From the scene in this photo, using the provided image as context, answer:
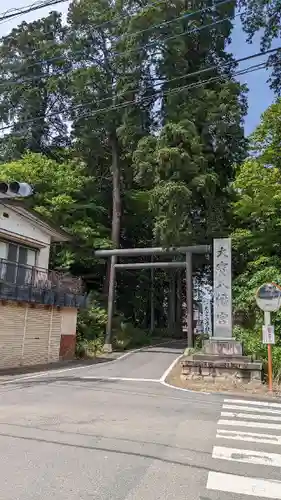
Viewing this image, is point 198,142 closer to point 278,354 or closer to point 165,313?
point 278,354

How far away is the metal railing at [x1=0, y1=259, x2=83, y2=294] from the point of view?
17.5m

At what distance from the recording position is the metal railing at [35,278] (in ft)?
57.5

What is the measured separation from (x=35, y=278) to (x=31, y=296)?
1.33 meters

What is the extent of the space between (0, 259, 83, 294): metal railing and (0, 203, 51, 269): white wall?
6.07 ft

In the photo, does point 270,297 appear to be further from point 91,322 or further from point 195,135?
point 91,322

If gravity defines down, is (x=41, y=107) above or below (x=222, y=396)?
above

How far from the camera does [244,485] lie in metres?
4.55

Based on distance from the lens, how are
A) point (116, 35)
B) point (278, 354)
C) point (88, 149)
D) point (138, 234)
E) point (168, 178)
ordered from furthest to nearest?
point (138, 234)
point (88, 149)
point (116, 35)
point (168, 178)
point (278, 354)

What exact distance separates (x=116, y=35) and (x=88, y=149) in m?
8.25

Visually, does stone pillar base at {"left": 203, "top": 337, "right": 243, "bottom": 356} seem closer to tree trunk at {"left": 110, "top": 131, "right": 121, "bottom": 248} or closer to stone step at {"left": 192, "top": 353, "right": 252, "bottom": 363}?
stone step at {"left": 192, "top": 353, "right": 252, "bottom": 363}

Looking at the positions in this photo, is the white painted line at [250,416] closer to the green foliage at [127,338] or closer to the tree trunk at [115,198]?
the green foliage at [127,338]

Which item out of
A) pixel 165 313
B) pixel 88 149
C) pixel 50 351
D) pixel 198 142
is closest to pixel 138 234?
pixel 88 149

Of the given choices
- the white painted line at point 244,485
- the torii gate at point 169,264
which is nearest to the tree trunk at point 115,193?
the torii gate at point 169,264

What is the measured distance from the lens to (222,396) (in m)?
11.3
